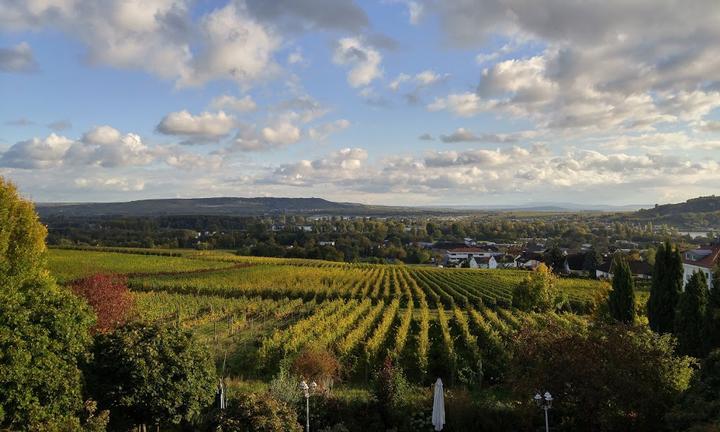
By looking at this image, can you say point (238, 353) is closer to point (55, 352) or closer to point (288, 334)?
point (288, 334)

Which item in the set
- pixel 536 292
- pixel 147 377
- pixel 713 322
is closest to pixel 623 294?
pixel 536 292

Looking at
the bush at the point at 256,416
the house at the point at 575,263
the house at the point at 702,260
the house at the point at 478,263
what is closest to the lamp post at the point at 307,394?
the bush at the point at 256,416

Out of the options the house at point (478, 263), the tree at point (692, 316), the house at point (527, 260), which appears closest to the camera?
the tree at point (692, 316)

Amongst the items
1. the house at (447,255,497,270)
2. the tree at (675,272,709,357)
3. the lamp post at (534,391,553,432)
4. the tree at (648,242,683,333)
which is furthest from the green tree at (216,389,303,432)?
the house at (447,255,497,270)

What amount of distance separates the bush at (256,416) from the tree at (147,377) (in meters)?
1.75

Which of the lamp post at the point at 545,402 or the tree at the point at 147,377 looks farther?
the tree at the point at 147,377

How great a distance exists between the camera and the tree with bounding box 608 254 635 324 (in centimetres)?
2778

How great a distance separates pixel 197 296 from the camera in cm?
4134

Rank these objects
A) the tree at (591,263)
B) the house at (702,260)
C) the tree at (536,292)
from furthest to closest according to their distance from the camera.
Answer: the tree at (591,263) < the house at (702,260) < the tree at (536,292)

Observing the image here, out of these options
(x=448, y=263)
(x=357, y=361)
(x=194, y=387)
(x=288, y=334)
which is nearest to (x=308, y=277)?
(x=288, y=334)

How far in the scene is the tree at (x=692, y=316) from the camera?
2091 cm

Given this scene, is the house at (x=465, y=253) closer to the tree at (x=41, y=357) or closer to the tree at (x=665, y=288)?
the tree at (x=665, y=288)

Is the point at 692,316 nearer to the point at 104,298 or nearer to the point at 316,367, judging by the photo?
the point at 316,367

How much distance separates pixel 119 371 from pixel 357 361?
1148cm
